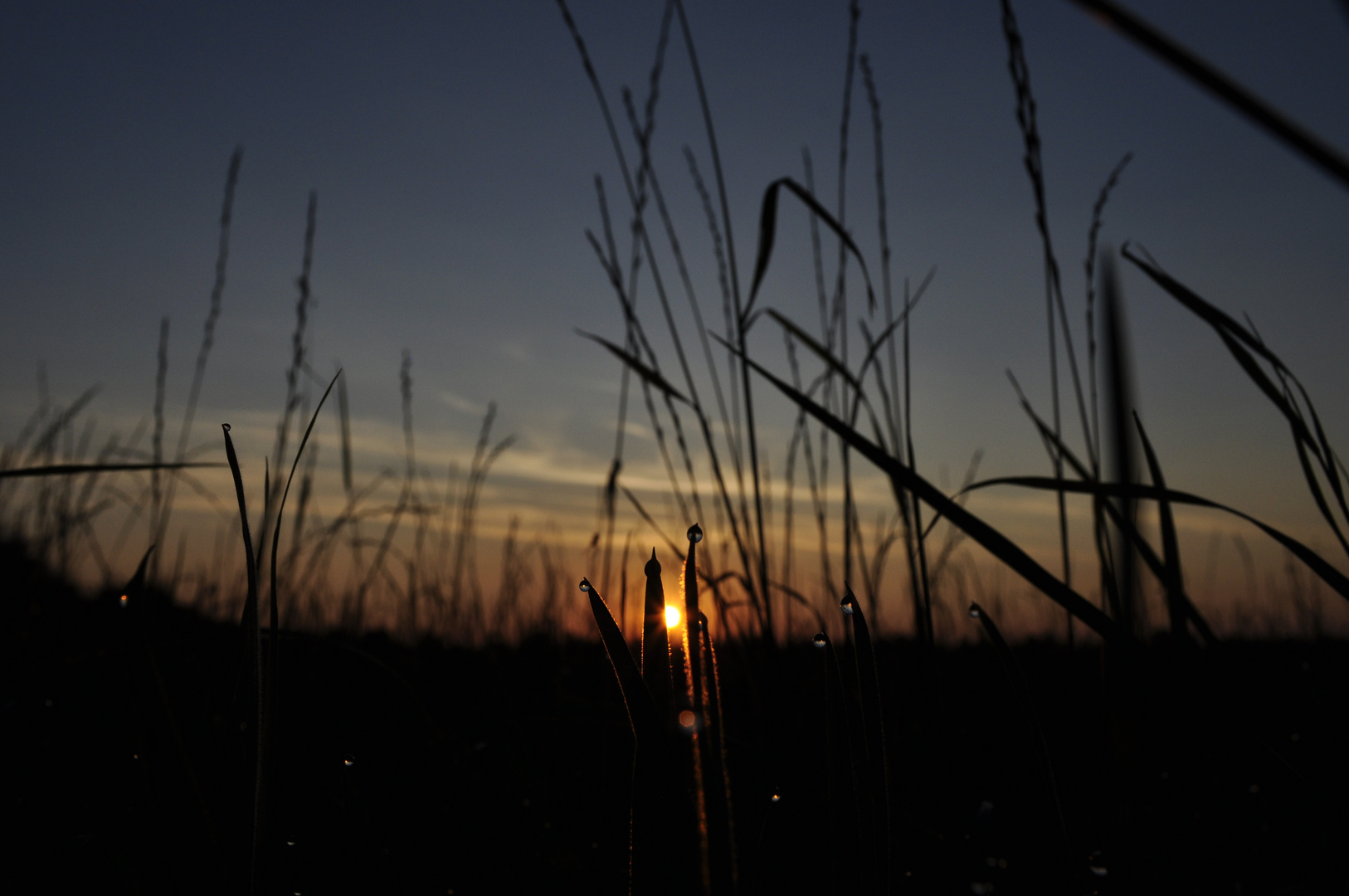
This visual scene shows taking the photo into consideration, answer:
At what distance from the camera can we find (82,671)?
1.46 m

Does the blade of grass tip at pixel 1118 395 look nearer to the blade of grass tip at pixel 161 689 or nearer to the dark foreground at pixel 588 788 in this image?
the dark foreground at pixel 588 788

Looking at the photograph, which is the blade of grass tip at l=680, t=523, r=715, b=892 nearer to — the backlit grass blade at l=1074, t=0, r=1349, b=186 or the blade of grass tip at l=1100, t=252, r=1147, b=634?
the blade of grass tip at l=1100, t=252, r=1147, b=634

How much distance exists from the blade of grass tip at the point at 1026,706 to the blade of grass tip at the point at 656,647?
0.26 m

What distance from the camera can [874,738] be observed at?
56 centimetres

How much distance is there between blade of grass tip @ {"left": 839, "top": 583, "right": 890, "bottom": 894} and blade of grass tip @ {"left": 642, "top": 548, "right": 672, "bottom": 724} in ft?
0.41

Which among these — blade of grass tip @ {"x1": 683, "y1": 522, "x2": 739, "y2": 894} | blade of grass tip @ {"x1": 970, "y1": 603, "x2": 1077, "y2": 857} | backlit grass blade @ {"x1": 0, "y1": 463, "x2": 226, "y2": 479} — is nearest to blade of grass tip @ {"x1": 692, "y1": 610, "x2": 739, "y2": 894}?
blade of grass tip @ {"x1": 683, "y1": 522, "x2": 739, "y2": 894}

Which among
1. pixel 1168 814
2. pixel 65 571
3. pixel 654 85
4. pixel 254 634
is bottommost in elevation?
pixel 1168 814

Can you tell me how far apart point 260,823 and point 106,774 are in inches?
30.3

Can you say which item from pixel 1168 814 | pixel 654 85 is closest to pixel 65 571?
pixel 654 85

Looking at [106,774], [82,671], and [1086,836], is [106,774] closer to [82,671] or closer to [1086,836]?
[82,671]

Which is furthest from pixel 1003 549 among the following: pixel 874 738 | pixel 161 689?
pixel 161 689

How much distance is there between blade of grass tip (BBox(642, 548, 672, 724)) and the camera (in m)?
0.52

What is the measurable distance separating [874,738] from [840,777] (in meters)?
0.04

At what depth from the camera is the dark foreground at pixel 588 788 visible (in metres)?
0.66
